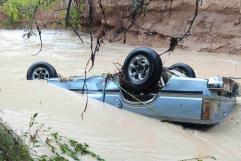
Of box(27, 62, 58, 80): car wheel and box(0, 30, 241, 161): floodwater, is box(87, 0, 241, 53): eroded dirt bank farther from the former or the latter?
box(0, 30, 241, 161): floodwater

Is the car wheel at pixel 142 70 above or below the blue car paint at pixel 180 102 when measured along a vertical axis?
above

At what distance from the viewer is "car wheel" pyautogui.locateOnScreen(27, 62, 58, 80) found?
35.9ft

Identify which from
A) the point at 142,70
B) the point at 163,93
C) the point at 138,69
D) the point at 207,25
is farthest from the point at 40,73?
the point at 207,25

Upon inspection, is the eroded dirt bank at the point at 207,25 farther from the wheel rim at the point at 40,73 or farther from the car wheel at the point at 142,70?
the car wheel at the point at 142,70

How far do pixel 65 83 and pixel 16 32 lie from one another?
19200mm

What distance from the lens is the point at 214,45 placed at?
20.9 m

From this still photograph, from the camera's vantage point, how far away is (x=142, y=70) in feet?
28.3

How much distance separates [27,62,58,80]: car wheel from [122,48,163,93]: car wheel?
2.45 metres

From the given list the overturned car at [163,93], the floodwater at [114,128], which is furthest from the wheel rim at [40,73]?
the overturned car at [163,93]

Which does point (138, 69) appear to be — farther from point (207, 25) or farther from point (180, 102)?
point (207, 25)

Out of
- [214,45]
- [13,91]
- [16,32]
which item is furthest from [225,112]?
→ [16,32]

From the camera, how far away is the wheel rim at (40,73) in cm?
1096

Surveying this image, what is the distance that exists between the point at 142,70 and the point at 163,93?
46cm

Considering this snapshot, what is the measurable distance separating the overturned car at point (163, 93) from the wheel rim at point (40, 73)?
6.53ft
